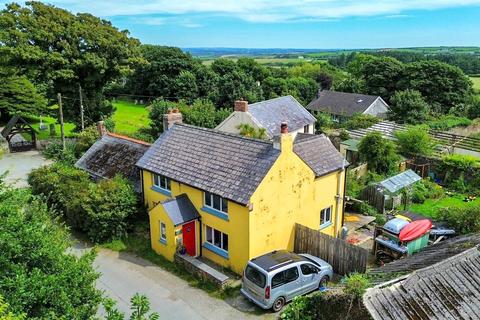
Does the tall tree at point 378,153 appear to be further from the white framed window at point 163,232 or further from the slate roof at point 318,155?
the white framed window at point 163,232

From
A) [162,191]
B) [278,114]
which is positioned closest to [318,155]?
[162,191]

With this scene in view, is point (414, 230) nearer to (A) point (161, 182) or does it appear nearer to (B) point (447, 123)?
(A) point (161, 182)

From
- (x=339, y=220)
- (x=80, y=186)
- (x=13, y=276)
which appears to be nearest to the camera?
(x=13, y=276)

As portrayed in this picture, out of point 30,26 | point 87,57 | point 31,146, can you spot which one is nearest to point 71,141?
point 31,146

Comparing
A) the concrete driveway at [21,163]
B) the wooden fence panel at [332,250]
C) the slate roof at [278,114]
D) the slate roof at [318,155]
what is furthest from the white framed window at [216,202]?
the concrete driveway at [21,163]

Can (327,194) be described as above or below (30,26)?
below

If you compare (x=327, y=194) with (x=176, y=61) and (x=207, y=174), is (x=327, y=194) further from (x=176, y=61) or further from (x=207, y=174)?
(x=176, y=61)
